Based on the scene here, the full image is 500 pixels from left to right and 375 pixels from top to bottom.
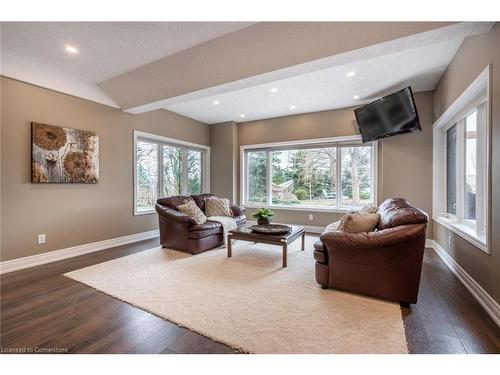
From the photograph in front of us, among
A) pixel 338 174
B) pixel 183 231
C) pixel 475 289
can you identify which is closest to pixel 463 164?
pixel 475 289

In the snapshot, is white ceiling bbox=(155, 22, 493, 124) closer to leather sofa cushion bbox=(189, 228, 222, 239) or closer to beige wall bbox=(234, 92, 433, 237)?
beige wall bbox=(234, 92, 433, 237)

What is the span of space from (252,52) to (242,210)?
9.78 ft

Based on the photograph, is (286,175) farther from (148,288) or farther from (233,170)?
(148,288)

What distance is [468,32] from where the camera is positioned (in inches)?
80.0

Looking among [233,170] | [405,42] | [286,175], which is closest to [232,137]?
[233,170]

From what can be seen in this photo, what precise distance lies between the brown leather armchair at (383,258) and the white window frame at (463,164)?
0.74 metres

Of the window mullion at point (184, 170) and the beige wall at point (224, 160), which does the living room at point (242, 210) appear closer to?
the window mullion at point (184, 170)

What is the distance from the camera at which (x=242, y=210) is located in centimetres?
482

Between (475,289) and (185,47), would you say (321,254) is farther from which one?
(185,47)

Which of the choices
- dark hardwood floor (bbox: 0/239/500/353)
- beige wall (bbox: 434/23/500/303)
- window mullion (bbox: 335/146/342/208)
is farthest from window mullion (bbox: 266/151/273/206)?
dark hardwood floor (bbox: 0/239/500/353)

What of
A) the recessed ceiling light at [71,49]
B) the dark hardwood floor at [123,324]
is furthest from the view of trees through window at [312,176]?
the recessed ceiling light at [71,49]

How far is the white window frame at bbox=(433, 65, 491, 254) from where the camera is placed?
2164mm

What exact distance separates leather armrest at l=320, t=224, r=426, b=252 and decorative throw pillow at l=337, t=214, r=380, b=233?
0.14 meters
